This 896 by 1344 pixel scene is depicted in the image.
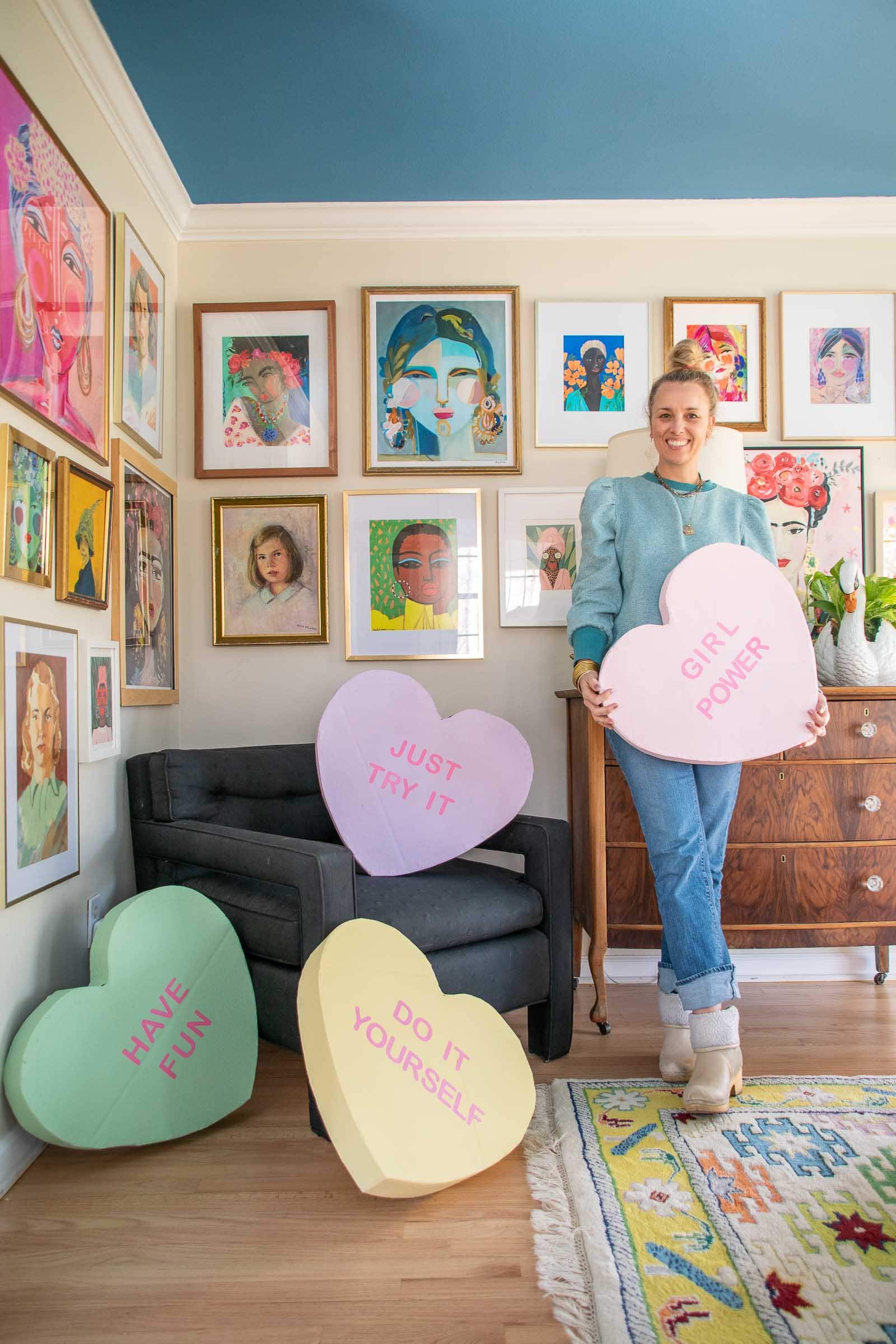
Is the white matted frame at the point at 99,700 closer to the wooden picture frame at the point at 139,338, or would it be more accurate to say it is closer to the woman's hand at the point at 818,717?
the wooden picture frame at the point at 139,338

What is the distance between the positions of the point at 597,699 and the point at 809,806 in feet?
2.94

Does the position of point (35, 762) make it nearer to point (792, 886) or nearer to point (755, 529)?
point (755, 529)

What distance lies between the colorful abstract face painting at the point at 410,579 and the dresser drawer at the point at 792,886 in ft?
3.45

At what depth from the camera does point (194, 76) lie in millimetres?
2404

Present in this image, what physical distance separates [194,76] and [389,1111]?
256cm

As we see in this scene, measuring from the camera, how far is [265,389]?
3094 mm

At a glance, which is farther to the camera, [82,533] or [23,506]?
[82,533]

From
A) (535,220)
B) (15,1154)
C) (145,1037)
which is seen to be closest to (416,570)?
(535,220)

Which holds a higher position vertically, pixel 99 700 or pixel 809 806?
pixel 99 700

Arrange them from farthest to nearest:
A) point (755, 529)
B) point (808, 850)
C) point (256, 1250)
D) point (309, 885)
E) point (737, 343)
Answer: point (737, 343)
point (808, 850)
point (755, 529)
point (309, 885)
point (256, 1250)

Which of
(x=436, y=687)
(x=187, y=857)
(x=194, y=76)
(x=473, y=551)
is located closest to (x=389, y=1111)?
(x=187, y=857)

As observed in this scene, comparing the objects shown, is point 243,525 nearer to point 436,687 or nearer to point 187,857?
point 436,687

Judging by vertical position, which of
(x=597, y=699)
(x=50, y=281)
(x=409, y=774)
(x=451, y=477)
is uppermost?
(x=50, y=281)

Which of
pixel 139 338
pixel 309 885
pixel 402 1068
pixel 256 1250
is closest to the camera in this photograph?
pixel 256 1250
